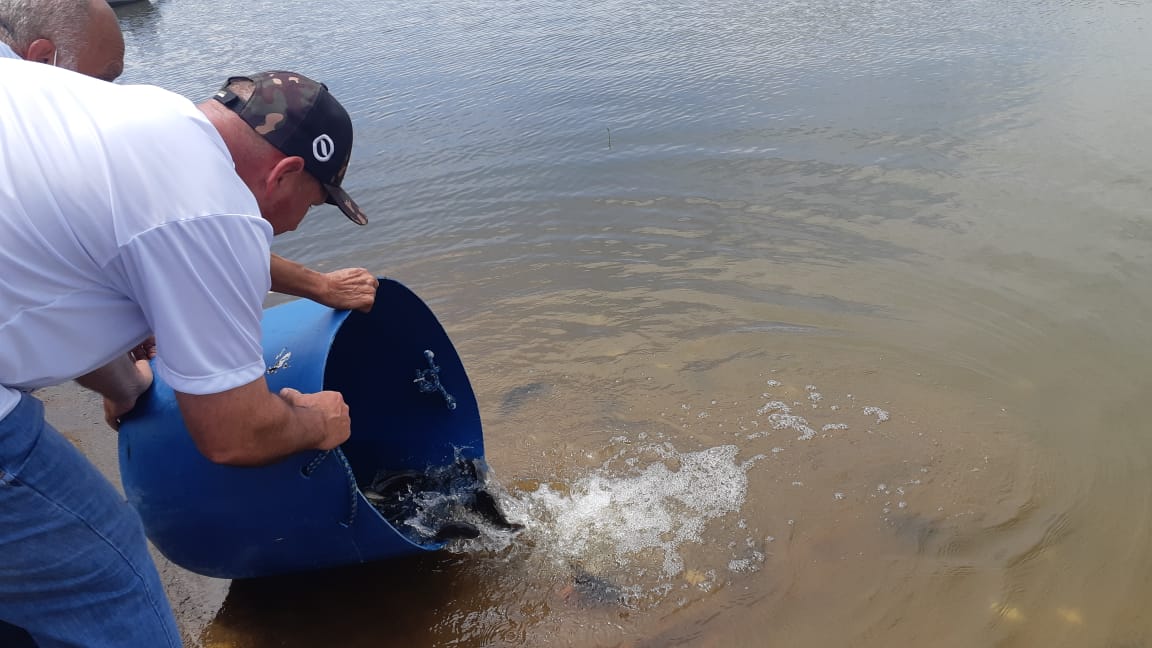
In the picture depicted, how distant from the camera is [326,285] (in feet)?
8.60

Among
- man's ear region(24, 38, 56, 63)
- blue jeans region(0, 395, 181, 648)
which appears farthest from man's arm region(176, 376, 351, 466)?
man's ear region(24, 38, 56, 63)

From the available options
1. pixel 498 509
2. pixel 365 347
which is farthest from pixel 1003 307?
pixel 365 347

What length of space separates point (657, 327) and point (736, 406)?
0.87 meters

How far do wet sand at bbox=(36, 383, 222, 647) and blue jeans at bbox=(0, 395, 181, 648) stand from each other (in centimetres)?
118

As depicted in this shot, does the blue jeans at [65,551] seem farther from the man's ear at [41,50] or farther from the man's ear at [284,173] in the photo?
the man's ear at [41,50]

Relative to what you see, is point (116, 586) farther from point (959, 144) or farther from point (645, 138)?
point (959, 144)

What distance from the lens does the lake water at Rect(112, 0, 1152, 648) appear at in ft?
10.1

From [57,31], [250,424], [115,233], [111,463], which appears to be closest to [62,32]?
[57,31]

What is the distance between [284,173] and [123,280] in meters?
0.47

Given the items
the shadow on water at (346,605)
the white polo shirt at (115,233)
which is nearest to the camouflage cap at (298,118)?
the white polo shirt at (115,233)

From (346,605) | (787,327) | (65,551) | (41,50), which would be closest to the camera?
(65,551)

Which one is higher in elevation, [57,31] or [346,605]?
[57,31]

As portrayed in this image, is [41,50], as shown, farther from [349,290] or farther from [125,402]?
[349,290]

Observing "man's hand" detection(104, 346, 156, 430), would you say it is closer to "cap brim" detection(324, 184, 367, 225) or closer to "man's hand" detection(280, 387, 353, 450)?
"man's hand" detection(280, 387, 353, 450)
